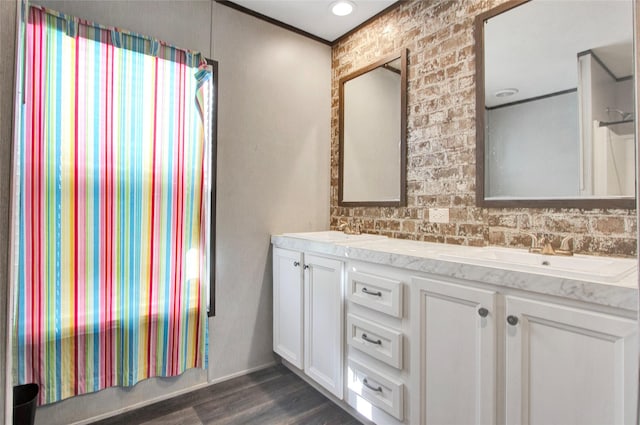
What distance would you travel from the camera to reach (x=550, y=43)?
1598 millimetres

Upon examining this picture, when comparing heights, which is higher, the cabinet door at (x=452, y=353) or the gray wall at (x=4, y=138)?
the gray wall at (x=4, y=138)

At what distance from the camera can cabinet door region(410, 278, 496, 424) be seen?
49.1 inches

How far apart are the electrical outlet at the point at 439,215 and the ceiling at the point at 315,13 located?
4.78 ft

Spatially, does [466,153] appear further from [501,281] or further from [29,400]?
[29,400]

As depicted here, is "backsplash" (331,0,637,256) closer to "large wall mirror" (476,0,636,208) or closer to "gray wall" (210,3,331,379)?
"large wall mirror" (476,0,636,208)

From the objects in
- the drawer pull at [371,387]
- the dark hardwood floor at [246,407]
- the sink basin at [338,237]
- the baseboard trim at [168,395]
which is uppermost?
the sink basin at [338,237]

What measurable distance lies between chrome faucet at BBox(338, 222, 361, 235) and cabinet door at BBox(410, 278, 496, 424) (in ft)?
3.53

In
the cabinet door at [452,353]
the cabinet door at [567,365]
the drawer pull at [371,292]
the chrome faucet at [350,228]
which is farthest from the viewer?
the chrome faucet at [350,228]

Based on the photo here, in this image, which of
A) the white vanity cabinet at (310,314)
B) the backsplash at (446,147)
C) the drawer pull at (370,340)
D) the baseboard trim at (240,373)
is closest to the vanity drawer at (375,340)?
the drawer pull at (370,340)

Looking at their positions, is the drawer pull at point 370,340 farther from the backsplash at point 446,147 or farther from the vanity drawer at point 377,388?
the backsplash at point 446,147

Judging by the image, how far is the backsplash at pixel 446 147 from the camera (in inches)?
64.6

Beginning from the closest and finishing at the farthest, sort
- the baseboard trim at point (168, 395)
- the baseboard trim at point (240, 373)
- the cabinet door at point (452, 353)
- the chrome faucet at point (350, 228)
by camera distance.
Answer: the cabinet door at point (452, 353)
the baseboard trim at point (168, 395)
the baseboard trim at point (240, 373)
the chrome faucet at point (350, 228)

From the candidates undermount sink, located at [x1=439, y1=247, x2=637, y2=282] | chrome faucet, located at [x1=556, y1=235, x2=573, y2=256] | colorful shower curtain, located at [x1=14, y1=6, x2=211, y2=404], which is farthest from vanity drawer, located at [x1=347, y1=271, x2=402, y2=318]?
colorful shower curtain, located at [x1=14, y1=6, x2=211, y2=404]

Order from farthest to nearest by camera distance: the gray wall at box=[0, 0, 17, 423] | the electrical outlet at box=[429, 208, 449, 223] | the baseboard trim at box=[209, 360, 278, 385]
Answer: the baseboard trim at box=[209, 360, 278, 385] < the electrical outlet at box=[429, 208, 449, 223] < the gray wall at box=[0, 0, 17, 423]
